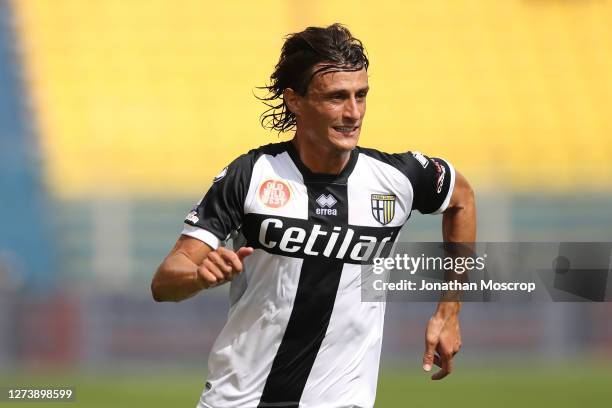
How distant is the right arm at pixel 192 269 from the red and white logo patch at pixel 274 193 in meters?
0.38

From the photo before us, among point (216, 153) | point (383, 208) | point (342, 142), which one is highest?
point (216, 153)

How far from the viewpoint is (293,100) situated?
5648 millimetres

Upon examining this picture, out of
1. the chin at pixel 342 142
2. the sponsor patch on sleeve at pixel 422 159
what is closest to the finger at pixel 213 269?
the chin at pixel 342 142

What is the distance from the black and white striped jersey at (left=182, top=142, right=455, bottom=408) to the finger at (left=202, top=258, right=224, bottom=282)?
2.22 feet

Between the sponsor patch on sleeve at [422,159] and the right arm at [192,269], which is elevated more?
the sponsor patch on sleeve at [422,159]

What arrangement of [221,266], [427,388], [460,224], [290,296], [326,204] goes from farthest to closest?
[427,388], [460,224], [326,204], [290,296], [221,266]

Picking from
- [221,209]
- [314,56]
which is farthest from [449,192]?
[221,209]

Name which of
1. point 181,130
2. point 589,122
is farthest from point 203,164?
point 589,122

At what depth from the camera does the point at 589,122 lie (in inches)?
886

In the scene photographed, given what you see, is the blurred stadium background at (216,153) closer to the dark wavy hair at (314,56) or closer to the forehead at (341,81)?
the dark wavy hair at (314,56)

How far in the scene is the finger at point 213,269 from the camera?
14.8 feet

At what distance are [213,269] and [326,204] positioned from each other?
3.51 ft

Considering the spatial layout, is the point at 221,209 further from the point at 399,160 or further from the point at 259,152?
the point at 399,160

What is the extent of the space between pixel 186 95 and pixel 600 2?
919cm
